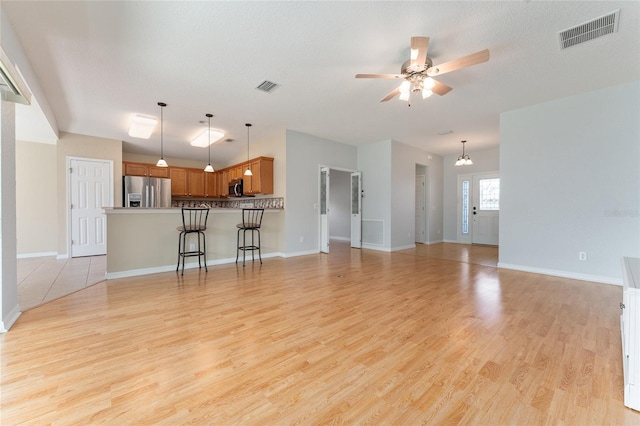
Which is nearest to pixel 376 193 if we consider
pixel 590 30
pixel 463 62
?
pixel 463 62

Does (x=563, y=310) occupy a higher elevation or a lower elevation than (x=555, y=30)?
lower

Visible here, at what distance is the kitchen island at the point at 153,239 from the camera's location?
388cm

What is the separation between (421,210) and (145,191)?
302 inches

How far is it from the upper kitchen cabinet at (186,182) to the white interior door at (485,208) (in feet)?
27.1

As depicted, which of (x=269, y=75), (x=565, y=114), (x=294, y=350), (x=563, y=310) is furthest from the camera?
(x=565, y=114)

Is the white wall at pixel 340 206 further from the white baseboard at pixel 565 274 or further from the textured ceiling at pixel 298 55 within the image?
the white baseboard at pixel 565 274

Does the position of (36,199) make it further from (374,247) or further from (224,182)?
(374,247)

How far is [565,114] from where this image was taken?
3977 mm

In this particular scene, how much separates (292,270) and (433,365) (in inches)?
115

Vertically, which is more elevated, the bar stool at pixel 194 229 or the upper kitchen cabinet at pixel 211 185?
the upper kitchen cabinet at pixel 211 185

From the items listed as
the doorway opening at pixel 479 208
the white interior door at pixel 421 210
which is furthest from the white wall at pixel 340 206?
the doorway opening at pixel 479 208

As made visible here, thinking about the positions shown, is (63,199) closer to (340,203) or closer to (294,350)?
(294,350)

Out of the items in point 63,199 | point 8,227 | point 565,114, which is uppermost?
point 565,114

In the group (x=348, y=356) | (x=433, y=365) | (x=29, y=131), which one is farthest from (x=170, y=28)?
(x=29, y=131)
